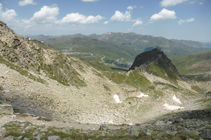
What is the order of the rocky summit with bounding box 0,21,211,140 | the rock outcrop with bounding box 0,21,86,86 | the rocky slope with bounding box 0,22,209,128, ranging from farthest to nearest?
the rock outcrop with bounding box 0,21,86,86, the rocky slope with bounding box 0,22,209,128, the rocky summit with bounding box 0,21,211,140

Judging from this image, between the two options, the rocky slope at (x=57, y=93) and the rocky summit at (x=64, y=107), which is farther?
the rocky slope at (x=57, y=93)

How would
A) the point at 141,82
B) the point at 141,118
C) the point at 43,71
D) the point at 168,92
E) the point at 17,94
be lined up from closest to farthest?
the point at 17,94, the point at 141,118, the point at 43,71, the point at 168,92, the point at 141,82

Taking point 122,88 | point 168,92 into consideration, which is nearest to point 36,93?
point 122,88

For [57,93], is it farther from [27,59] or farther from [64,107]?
[27,59]

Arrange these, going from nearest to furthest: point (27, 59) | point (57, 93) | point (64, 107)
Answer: point (64, 107), point (57, 93), point (27, 59)

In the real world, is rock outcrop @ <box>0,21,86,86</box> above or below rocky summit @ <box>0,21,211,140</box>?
above

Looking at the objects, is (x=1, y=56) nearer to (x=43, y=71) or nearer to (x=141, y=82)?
(x=43, y=71)

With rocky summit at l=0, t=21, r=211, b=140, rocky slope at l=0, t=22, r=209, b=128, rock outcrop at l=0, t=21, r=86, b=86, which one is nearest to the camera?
rocky summit at l=0, t=21, r=211, b=140

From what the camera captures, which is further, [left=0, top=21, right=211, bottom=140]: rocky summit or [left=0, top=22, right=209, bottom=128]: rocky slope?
[left=0, top=22, right=209, bottom=128]: rocky slope

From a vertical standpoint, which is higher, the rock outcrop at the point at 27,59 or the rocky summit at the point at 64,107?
the rock outcrop at the point at 27,59

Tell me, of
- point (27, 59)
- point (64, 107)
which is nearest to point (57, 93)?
point (64, 107)

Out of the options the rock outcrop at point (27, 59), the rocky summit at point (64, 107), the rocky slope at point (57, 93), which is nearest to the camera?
the rocky summit at point (64, 107)
